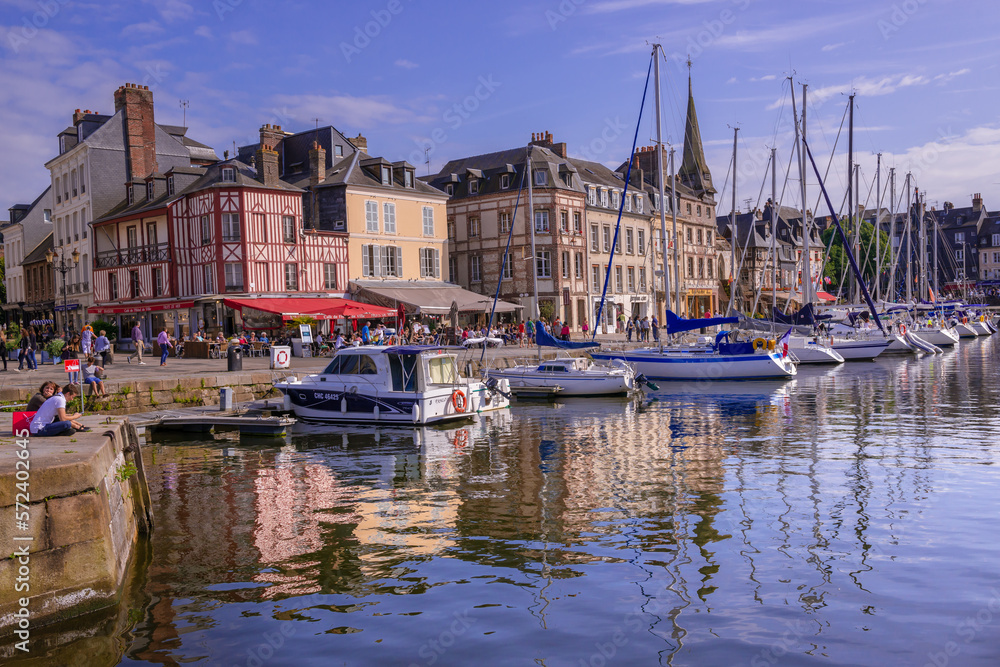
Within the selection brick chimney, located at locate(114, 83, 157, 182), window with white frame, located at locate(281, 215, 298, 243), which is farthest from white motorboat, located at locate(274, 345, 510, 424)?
brick chimney, located at locate(114, 83, 157, 182)

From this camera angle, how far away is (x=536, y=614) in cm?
759

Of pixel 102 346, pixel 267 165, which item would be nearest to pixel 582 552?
pixel 102 346

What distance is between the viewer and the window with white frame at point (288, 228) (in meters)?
36.6

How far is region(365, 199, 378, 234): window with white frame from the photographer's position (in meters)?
40.4

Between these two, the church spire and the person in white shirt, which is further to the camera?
the church spire

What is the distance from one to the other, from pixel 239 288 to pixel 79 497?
1130 inches

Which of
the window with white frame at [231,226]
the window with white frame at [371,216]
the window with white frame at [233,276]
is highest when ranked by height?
the window with white frame at [371,216]

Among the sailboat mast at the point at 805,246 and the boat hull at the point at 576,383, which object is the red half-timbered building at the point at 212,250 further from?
the sailboat mast at the point at 805,246

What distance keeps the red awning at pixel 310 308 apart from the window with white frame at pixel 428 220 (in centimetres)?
969

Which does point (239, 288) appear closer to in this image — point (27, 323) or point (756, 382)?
point (756, 382)

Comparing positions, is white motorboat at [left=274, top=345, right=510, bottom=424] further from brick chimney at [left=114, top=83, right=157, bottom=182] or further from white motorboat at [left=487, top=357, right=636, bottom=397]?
brick chimney at [left=114, top=83, right=157, bottom=182]

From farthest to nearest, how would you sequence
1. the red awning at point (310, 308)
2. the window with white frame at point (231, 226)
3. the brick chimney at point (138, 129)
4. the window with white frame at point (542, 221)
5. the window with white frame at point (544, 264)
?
the window with white frame at point (544, 264), the window with white frame at point (542, 221), the brick chimney at point (138, 129), the window with white frame at point (231, 226), the red awning at point (310, 308)

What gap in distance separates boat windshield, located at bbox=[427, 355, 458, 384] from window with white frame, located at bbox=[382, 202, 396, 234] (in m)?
22.2

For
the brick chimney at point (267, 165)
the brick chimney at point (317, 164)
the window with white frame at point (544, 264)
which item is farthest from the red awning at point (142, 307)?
the window with white frame at point (544, 264)
